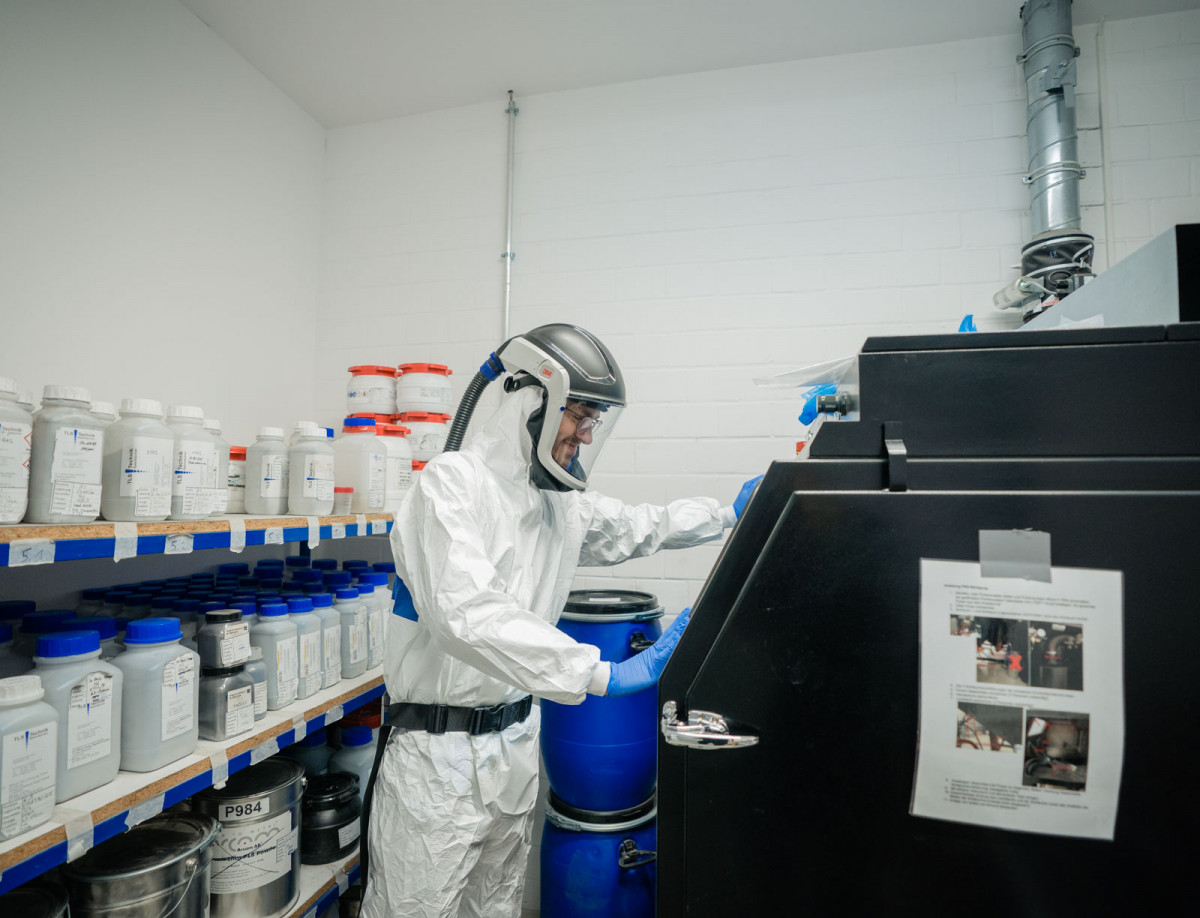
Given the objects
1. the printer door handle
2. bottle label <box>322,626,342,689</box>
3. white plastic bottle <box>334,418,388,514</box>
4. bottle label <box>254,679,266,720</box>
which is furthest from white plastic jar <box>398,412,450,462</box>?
the printer door handle

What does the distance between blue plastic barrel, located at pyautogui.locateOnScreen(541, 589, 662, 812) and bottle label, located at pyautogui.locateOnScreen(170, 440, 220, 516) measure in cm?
95

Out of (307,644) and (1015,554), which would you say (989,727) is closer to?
(1015,554)

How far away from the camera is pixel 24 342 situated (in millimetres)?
1622

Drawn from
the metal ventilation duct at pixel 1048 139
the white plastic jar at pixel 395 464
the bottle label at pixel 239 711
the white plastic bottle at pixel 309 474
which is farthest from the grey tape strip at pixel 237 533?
the metal ventilation duct at pixel 1048 139

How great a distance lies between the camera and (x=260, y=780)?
159cm

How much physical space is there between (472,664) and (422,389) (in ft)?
4.41

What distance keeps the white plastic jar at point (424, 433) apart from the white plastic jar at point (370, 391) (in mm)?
147

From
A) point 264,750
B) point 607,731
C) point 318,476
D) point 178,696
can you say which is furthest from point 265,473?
point 607,731

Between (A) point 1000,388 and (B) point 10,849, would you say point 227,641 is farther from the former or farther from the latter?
(A) point 1000,388

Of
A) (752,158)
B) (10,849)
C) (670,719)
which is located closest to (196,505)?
(10,849)

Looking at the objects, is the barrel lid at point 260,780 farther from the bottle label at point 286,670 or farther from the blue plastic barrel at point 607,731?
the blue plastic barrel at point 607,731

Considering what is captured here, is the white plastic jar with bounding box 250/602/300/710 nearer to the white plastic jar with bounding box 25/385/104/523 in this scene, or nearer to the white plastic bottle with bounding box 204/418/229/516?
the white plastic bottle with bounding box 204/418/229/516

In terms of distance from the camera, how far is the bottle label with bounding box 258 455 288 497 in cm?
162

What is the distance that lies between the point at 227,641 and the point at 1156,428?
5.59 ft
